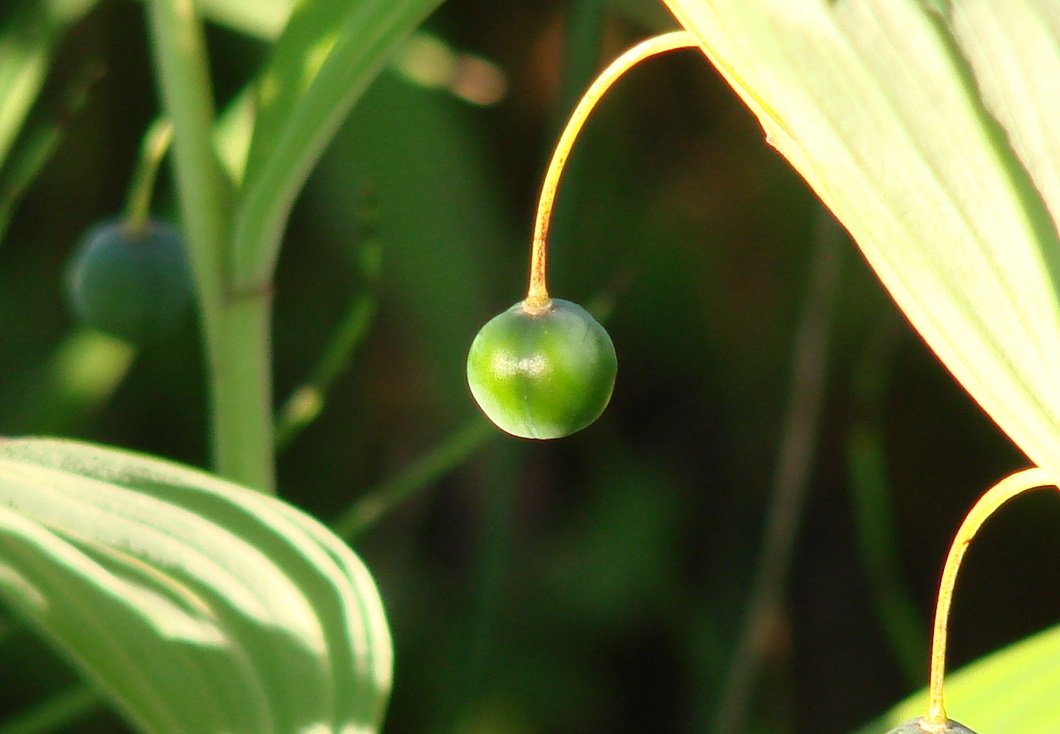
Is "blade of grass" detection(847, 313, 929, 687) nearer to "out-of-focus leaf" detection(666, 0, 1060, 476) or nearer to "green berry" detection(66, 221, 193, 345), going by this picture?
"green berry" detection(66, 221, 193, 345)

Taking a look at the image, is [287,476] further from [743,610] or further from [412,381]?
[743,610]

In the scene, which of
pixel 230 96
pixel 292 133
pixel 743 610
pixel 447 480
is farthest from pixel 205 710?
pixel 230 96

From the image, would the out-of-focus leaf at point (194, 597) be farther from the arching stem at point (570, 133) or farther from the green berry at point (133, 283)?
the green berry at point (133, 283)

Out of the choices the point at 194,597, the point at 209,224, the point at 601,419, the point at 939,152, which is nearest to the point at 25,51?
the point at 209,224

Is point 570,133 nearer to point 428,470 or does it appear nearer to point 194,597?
point 194,597

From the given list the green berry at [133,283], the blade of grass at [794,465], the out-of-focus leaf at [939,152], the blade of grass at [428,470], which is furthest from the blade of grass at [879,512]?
the out-of-focus leaf at [939,152]

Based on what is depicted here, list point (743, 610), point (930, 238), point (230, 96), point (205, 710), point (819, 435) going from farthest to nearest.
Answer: point (230, 96) → point (819, 435) → point (743, 610) → point (205, 710) → point (930, 238)

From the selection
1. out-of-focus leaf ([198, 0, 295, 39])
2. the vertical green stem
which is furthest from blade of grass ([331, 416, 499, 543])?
out-of-focus leaf ([198, 0, 295, 39])
